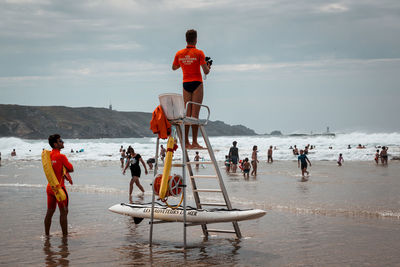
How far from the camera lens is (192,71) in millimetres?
8711

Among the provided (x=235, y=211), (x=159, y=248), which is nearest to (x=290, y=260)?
(x=235, y=211)

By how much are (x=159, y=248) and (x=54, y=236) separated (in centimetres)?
255

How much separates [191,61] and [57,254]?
4.06m

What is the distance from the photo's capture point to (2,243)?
9164 mm

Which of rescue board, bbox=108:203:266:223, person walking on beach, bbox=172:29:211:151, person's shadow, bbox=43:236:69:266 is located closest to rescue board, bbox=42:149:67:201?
person's shadow, bbox=43:236:69:266

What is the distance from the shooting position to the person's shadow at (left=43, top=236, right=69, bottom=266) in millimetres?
7668

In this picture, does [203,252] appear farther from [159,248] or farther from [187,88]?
[187,88]

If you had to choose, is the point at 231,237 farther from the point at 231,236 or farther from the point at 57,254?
the point at 57,254

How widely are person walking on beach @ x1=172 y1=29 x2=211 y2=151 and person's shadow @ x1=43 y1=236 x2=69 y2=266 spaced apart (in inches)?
111

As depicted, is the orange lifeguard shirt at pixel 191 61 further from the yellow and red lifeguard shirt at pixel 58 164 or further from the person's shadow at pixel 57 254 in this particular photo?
the person's shadow at pixel 57 254

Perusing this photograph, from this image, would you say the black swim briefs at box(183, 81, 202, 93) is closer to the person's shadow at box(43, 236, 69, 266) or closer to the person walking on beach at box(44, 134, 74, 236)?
the person walking on beach at box(44, 134, 74, 236)

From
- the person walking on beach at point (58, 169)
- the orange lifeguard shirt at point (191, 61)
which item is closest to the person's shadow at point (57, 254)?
the person walking on beach at point (58, 169)

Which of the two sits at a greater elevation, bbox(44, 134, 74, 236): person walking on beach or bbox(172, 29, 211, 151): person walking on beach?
bbox(172, 29, 211, 151): person walking on beach

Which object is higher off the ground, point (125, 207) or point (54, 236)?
point (125, 207)
